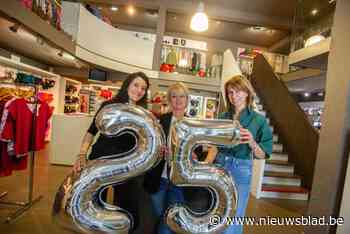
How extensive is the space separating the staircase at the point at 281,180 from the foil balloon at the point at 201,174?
331cm

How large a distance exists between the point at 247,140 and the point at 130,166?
0.44m

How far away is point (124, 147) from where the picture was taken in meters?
0.95

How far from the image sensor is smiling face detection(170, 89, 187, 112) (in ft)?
4.27

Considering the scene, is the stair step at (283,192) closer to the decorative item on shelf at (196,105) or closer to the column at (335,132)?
the column at (335,132)

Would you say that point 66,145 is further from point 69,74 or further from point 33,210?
point 69,74

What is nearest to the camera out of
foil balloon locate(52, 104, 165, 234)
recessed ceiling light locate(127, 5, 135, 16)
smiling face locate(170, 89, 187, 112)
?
foil balloon locate(52, 104, 165, 234)

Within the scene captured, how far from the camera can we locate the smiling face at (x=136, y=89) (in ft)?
3.78

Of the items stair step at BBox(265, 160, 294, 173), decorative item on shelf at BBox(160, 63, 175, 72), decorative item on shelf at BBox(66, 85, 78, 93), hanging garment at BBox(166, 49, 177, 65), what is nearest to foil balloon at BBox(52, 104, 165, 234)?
stair step at BBox(265, 160, 294, 173)

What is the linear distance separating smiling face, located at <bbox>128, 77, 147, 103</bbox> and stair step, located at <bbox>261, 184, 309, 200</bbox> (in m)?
3.31

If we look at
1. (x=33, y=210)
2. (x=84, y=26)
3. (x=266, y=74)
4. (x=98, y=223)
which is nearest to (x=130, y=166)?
(x=98, y=223)

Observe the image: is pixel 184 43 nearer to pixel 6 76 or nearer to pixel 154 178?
pixel 6 76

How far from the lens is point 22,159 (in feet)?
7.53

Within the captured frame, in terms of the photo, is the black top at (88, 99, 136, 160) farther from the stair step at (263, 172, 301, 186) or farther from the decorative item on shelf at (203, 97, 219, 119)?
the decorative item on shelf at (203, 97, 219, 119)

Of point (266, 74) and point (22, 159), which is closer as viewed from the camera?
point (22, 159)
